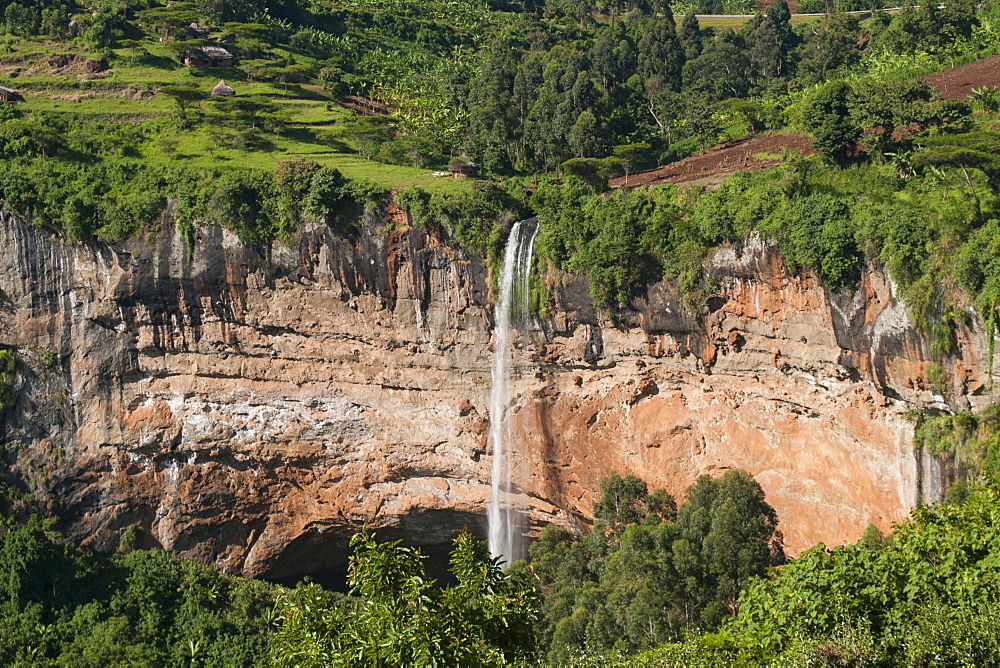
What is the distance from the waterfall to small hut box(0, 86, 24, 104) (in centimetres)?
1783

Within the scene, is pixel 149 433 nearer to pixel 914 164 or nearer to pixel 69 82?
pixel 69 82

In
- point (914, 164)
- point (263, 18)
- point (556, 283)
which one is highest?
point (263, 18)

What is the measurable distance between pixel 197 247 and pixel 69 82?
484 inches

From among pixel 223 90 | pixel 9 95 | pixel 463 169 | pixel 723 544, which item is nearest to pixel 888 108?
pixel 723 544

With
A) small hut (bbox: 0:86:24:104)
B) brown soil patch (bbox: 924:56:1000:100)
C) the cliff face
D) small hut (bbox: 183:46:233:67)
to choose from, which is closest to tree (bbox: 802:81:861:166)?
the cliff face

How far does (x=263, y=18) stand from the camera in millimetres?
39688

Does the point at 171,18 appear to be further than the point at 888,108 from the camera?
Yes

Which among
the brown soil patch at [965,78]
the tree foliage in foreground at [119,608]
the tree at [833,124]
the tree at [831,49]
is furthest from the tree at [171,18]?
the brown soil patch at [965,78]

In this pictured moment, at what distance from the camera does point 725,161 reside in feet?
88.8

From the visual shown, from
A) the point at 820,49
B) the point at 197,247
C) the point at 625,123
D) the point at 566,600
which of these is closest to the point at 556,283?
the point at 566,600

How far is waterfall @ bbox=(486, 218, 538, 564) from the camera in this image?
23578 mm

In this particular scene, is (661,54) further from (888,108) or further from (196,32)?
(196,32)

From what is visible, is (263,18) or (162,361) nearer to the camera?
(162,361)

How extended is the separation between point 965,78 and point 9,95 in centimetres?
2838
